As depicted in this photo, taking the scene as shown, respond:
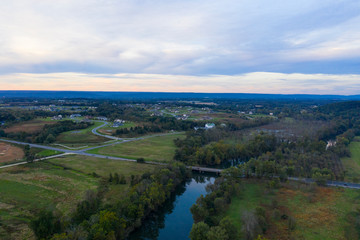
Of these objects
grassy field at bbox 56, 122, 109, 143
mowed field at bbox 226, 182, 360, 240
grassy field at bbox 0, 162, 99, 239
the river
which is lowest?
the river

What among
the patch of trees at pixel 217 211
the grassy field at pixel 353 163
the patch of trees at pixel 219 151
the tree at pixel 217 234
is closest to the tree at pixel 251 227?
the patch of trees at pixel 217 211

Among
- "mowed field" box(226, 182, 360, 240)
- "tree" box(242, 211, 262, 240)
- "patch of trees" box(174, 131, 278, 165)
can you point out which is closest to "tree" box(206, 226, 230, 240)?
"tree" box(242, 211, 262, 240)

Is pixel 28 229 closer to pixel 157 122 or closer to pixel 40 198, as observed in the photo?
pixel 40 198

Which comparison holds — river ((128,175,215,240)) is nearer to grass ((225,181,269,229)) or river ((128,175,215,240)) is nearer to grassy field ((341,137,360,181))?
grass ((225,181,269,229))

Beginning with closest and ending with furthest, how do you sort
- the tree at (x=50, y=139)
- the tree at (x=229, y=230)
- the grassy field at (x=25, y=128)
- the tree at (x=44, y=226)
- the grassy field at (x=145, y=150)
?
the tree at (x=44, y=226)
the tree at (x=229, y=230)
the grassy field at (x=145, y=150)
the tree at (x=50, y=139)
the grassy field at (x=25, y=128)

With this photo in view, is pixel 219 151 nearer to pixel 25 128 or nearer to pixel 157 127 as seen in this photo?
pixel 157 127

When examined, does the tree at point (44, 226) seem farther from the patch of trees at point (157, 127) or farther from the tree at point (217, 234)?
the patch of trees at point (157, 127)
